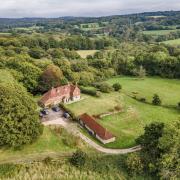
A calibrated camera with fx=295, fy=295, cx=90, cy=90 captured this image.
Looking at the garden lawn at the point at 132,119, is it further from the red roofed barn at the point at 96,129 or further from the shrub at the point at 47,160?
the shrub at the point at 47,160

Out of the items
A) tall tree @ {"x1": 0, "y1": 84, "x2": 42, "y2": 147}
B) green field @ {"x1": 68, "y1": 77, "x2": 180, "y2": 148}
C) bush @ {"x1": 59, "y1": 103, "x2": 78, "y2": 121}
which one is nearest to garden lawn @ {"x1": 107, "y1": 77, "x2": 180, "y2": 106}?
green field @ {"x1": 68, "y1": 77, "x2": 180, "y2": 148}

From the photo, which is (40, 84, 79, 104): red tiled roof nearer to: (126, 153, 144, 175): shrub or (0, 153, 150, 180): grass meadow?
(0, 153, 150, 180): grass meadow

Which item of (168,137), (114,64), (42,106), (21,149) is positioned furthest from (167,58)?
(21,149)

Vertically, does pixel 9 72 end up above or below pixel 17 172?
above

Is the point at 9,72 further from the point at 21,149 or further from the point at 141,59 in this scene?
the point at 141,59

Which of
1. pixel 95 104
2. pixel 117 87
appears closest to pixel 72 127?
pixel 95 104

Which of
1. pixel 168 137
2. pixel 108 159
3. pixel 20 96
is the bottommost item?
pixel 108 159

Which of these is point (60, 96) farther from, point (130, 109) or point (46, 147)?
point (46, 147)
